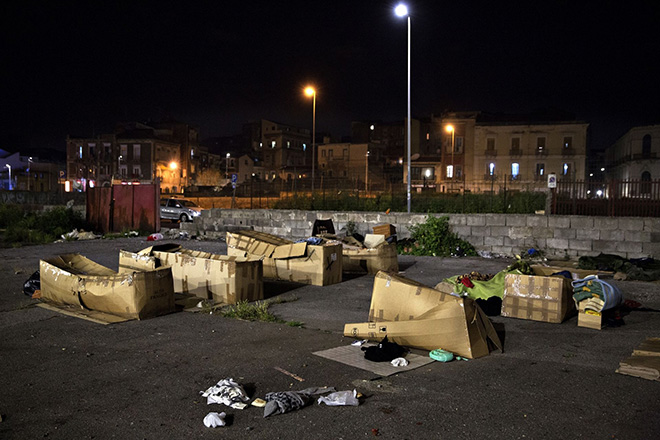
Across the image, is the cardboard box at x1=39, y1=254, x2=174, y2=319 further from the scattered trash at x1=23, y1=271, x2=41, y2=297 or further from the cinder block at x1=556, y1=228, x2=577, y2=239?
the cinder block at x1=556, y1=228, x2=577, y2=239

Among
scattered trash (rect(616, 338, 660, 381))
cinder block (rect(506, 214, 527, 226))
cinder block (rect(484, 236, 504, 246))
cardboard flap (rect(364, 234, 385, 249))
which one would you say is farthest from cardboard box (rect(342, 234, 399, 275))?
scattered trash (rect(616, 338, 660, 381))

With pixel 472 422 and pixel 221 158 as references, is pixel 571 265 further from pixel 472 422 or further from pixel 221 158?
pixel 221 158

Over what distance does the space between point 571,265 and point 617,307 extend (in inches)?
220

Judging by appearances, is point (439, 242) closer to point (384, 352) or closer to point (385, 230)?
point (385, 230)

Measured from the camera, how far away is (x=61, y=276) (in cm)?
774

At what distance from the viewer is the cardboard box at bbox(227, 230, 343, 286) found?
32.7 feet

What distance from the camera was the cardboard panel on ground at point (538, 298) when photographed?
7172 millimetres

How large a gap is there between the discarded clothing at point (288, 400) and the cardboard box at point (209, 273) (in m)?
3.84

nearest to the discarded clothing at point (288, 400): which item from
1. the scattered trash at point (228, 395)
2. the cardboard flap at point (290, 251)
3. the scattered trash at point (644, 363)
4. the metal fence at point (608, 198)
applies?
the scattered trash at point (228, 395)

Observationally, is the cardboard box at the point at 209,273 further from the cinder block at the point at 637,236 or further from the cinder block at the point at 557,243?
the cinder block at the point at 637,236

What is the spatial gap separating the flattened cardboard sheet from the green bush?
9.46 metres

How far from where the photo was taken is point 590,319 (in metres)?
6.90

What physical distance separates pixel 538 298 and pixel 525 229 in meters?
7.62

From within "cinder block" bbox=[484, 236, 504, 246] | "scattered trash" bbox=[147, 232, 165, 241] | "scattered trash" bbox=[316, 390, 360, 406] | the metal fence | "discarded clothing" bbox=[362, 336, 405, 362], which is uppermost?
the metal fence
